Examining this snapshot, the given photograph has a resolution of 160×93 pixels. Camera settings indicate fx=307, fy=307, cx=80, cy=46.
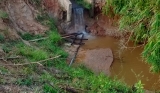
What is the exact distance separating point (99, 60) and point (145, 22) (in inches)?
100

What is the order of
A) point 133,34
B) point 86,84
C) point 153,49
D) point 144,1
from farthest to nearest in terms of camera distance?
point 133,34 < point 144,1 < point 153,49 < point 86,84

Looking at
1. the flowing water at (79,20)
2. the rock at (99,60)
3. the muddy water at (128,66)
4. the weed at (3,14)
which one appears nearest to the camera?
the muddy water at (128,66)

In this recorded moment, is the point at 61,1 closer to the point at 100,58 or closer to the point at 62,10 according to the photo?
the point at 62,10

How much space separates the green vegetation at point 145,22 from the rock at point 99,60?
1287 mm

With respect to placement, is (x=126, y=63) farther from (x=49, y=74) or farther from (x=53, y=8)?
(x=53, y=8)

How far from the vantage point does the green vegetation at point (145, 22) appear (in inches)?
339

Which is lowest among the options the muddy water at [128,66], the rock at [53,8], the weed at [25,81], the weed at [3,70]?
the muddy water at [128,66]

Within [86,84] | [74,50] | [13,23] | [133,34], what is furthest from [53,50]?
[86,84]

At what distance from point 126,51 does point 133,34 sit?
1370 mm

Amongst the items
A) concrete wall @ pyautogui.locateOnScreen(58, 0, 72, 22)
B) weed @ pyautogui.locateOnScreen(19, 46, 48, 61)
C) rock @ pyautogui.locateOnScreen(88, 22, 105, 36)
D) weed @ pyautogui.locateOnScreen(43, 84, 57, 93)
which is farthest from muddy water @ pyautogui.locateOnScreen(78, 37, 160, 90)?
weed @ pyautogui.locateOnScreen(43, 84, 57, 93)

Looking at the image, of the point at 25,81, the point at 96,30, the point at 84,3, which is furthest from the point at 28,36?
the point at 25,81

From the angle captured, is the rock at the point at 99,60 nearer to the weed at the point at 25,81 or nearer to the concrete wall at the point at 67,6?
the concrete wall at the point at 67,6

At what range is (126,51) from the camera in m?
12.1

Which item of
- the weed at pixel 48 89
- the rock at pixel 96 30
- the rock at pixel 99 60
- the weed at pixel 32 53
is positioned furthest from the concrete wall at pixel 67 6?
the weed at pixel 48 89
